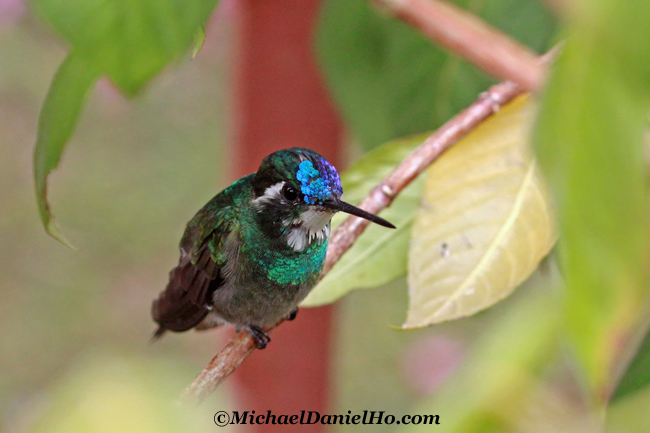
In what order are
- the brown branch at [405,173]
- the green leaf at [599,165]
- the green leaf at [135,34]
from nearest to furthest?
1. the green leaf at [599,165]
2. the green leaf at [135,34]
3. the brown branch at [405,173]

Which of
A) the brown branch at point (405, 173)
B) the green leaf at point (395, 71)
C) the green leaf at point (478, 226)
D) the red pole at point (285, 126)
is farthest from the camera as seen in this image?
the red pole at point (285, 126)

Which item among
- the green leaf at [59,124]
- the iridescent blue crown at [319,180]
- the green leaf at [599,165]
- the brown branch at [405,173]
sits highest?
the green leaf at [59,124]

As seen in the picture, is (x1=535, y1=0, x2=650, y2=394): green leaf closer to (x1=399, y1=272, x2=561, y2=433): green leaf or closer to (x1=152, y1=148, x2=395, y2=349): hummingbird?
(x1=399, y1=272, x2=561, y2=433): green leaf

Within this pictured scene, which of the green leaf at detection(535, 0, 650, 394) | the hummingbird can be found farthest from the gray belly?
the green leaf at detection(535, 0, 650, 394)

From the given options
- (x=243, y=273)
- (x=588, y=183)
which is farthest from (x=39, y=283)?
(x=588, y=183)

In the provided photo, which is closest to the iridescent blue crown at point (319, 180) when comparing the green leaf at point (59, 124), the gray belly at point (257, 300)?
the gray belly at point (257, 300)

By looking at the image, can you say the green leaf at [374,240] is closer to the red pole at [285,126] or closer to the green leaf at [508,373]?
the green leaf at [508,373]
